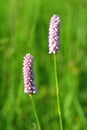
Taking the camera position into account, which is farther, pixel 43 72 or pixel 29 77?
pixel 43 72

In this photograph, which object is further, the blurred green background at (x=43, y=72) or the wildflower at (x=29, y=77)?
the blurred green background at (x=43, y=72)

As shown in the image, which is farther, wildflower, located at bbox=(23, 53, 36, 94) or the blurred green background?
the blurred green background

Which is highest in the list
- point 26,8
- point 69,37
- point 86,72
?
point 26,8

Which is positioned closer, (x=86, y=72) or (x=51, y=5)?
(x=86, y=72)

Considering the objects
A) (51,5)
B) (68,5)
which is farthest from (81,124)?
(51,5)

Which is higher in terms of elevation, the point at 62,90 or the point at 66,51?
the point at 66,51

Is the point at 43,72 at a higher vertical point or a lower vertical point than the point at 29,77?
higher

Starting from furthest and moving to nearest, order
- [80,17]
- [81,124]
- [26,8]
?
1. [26,8]
2. [80,17]
3. [81,124]

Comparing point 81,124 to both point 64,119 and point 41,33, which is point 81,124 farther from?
point 41,33
